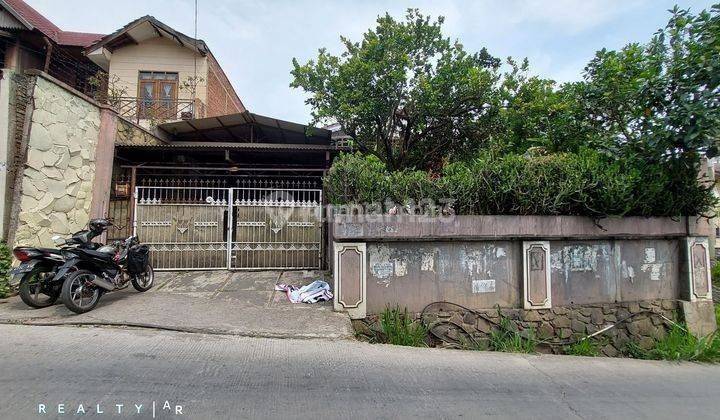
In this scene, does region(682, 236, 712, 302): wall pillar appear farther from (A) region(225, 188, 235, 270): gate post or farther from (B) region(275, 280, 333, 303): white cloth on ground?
(A) region(225, 188, 235, 270): gate post

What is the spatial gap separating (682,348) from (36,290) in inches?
360

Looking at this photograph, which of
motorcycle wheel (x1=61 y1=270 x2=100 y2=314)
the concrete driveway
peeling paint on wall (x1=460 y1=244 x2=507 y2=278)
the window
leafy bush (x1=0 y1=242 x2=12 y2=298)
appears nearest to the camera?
the concrete driveway

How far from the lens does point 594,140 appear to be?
21.2 ft

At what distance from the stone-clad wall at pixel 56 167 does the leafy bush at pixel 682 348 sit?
968cm

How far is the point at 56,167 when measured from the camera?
6488mm

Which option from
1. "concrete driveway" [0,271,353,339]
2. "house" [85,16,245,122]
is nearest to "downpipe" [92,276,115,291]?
"concrete driveway" [0,271,353,339]

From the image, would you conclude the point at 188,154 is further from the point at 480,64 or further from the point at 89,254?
the point at 480,64

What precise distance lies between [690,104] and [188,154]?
400 inches

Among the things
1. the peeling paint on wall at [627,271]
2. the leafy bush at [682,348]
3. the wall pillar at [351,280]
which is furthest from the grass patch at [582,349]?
the wall pillar at [351,280]

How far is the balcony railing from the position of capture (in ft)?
40.9

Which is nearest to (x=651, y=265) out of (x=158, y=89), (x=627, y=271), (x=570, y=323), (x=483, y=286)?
(x=627, y=271)

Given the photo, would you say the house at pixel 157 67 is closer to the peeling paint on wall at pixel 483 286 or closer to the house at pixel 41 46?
the house at pixel 41 46

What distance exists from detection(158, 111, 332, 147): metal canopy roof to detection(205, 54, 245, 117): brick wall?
343 cm

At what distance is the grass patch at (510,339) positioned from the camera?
5.10 m
